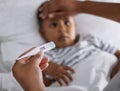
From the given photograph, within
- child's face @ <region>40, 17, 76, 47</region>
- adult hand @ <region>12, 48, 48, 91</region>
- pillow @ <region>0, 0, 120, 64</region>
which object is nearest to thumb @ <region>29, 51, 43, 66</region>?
adult hand @ <region>12, 48, 48, 91</region>

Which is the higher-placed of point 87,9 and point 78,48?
point 87,9

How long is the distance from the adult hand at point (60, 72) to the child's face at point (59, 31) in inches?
7.4

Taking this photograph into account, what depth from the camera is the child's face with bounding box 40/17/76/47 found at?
162 cm

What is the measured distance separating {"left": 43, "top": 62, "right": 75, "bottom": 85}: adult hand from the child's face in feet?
0.62

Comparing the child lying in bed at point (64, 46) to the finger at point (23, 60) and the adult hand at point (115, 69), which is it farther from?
the finger at point (23, 60)

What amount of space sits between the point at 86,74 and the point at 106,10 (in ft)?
1.43

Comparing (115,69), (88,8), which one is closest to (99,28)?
(115,69)

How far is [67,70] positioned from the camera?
144 cm

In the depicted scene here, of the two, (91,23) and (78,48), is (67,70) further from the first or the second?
(91,23)

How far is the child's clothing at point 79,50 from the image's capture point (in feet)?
5.04

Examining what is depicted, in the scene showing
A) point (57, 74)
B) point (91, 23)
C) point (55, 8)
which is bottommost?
point (57, 74)

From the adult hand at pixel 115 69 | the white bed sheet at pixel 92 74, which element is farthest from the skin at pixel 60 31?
the adult hand at pixel 115 69

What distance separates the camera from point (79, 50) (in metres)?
1.57

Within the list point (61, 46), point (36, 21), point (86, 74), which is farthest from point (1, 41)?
point (86, 74)
